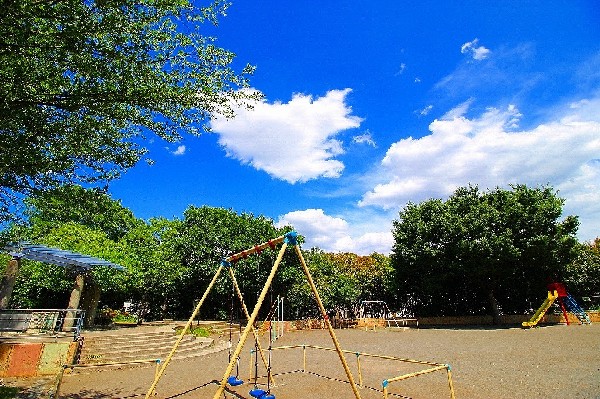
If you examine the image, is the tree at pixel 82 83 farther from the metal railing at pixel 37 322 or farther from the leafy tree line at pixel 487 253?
the leafy tree line at pixel 487 253

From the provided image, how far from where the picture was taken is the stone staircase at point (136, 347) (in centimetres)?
1419

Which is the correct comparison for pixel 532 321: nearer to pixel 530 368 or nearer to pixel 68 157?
pixel 530 368

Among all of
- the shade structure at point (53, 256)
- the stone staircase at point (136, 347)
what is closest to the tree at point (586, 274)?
the stone staircase at point (136, 347)

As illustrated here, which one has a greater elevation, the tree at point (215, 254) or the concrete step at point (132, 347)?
the tree at point (215, 254)

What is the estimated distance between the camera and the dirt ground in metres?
9.17

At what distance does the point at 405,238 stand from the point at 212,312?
62.9 feet

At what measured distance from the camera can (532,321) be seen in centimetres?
2517

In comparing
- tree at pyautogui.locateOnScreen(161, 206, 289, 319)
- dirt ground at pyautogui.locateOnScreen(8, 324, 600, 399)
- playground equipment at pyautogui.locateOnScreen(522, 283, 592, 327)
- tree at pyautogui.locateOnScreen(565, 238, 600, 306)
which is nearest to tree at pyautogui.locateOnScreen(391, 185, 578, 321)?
playground equipment at pyautogui.locateOnScreen(522, 283, 592, 327)

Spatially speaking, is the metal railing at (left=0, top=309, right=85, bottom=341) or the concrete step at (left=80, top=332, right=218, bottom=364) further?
the metal railing at (left=0, top=309, right=85, bottom=341)

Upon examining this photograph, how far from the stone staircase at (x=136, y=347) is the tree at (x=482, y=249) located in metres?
17.9

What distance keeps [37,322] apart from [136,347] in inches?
181

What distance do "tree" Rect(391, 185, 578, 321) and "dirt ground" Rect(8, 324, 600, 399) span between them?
8701 mm

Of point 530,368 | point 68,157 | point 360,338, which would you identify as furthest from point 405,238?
point 68,157

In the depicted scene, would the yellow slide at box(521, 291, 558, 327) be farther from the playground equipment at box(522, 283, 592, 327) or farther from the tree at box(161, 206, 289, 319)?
the tree at box(161, 206, 289, 319)
